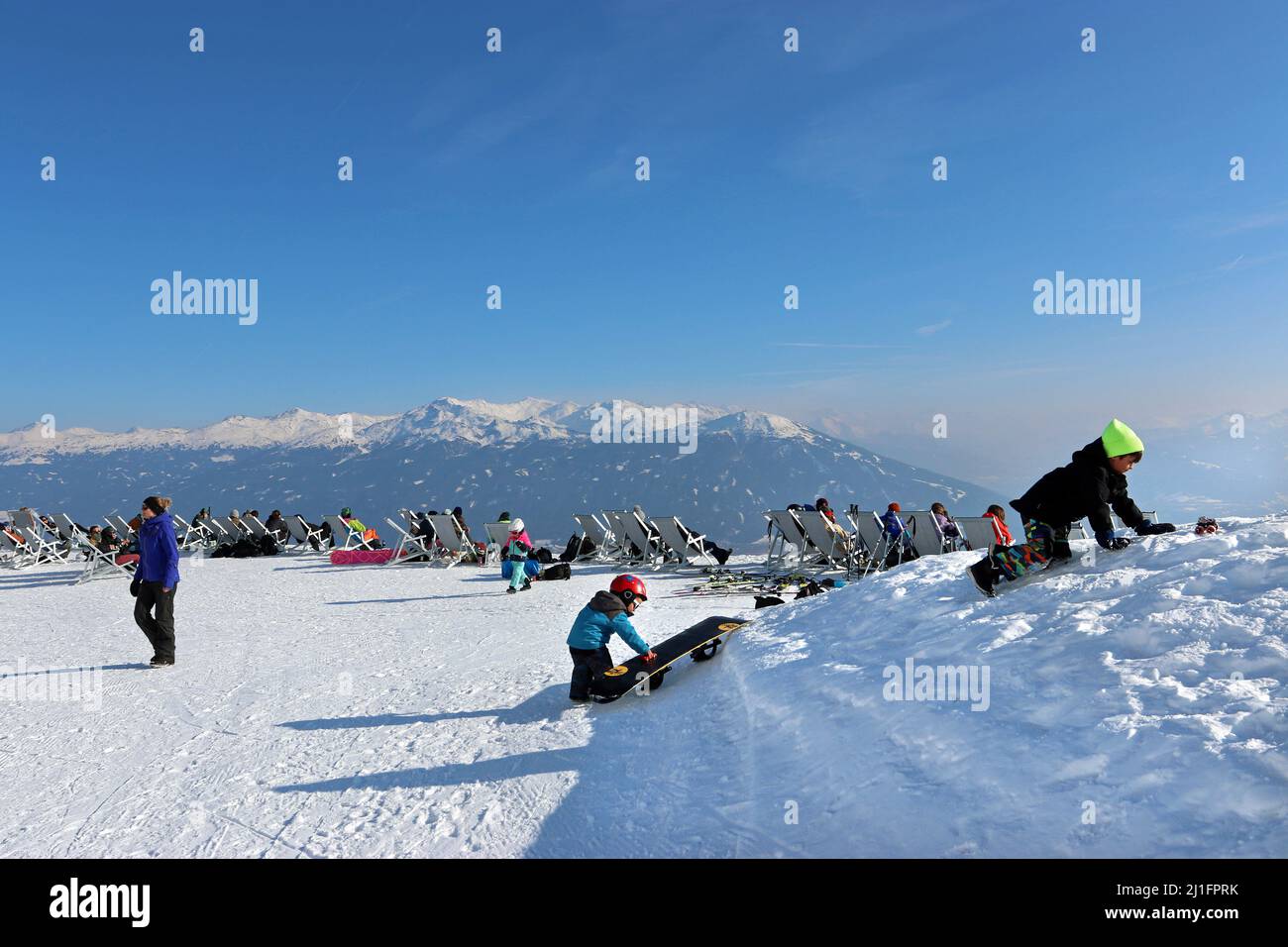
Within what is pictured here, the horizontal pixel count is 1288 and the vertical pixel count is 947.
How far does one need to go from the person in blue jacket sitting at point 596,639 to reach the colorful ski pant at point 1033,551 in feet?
9.20

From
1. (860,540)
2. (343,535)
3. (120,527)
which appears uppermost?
(120,527)

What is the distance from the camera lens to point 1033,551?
5672mm

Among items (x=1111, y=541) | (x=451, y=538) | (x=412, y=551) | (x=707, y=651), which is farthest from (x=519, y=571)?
(x=1111, y=541)

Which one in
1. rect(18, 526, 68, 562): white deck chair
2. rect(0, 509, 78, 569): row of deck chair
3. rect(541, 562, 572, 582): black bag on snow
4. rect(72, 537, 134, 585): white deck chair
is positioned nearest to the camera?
rect(541, 562, 572, 582): black bag on snow

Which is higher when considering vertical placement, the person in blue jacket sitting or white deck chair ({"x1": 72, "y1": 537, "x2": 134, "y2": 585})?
the person in blue jacket sitting

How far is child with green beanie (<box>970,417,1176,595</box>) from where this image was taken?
17.3 feet

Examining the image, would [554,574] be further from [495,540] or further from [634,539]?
[495,540]

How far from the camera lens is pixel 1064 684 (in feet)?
12.4

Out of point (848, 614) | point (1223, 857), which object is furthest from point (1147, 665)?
point (848, 614)

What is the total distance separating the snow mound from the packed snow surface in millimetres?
12

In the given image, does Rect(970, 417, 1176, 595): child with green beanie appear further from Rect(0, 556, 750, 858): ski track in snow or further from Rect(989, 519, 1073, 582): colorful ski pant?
Rect(0, 556, 750, 858): ski track in snow

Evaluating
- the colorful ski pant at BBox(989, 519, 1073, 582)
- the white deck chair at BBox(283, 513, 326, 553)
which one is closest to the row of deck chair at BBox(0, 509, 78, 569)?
the white deck chair at BBox(283, 513, 326, 553)

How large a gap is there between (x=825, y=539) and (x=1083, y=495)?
9.23 m

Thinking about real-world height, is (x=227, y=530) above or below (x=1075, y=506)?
below
